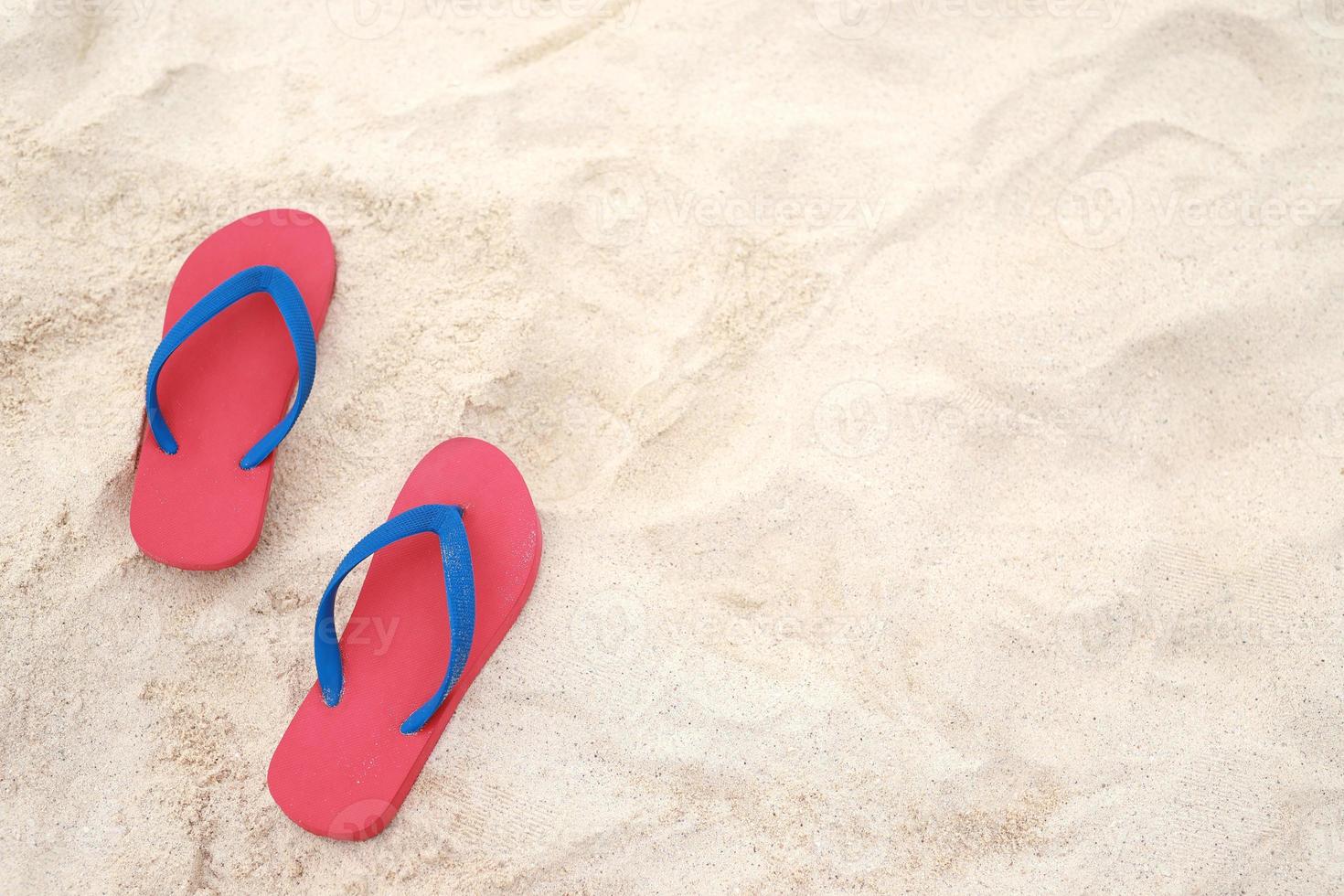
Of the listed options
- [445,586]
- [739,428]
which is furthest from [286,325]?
[739,428]

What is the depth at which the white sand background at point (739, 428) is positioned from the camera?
1.42 m

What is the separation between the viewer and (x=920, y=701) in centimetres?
146

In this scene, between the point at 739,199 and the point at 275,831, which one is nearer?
the point at 275,831

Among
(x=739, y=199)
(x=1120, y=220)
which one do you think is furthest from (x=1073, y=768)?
(x=739, y=199)

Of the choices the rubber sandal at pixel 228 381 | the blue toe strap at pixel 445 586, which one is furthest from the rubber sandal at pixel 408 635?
the rubber sandal at pixel 228 381

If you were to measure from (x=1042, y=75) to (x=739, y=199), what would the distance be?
683 mm

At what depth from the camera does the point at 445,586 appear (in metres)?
1.48

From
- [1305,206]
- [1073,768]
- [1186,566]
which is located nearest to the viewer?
[1073,768]

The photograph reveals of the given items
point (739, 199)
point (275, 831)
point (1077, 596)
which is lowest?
point (275, 831)

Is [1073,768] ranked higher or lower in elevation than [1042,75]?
lower

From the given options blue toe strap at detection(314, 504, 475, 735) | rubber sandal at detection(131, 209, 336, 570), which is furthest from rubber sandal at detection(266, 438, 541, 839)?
rubber sandal at detection(131, 209, 336, 570)

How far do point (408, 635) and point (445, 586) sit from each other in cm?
16

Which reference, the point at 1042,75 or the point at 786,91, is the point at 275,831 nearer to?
the point at 786,91

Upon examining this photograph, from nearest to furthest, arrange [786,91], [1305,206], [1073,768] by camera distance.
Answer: [1073,768] → [1305,206] → [786,91]
